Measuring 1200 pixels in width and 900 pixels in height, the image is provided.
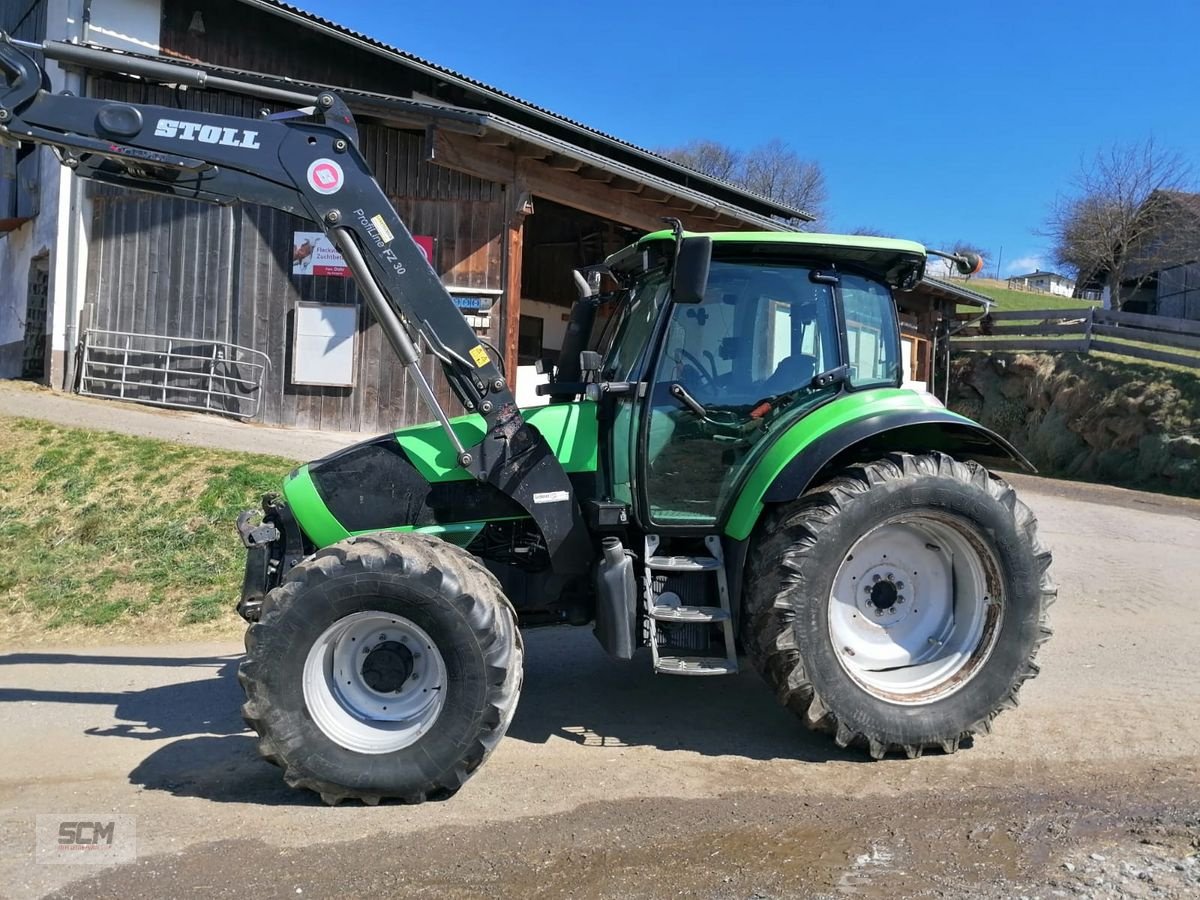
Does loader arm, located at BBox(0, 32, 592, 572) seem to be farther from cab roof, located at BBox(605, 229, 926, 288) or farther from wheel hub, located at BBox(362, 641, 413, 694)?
cab roof, located at BBox(605, 229, 926, 288)

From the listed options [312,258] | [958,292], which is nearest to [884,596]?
[312,258]

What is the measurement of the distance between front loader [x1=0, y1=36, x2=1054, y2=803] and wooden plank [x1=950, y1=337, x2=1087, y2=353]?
55.5 ft

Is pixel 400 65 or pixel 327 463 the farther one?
pixel 400 65

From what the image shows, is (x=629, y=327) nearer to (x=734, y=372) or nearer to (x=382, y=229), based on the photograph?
(x=734, y=372)

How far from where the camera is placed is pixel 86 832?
11.3ft

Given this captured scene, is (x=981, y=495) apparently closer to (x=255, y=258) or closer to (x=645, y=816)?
(x=645, y=816)

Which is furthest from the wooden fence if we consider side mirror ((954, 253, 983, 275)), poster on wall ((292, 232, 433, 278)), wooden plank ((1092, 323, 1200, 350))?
side mirror ((954, 253, 983, 275))

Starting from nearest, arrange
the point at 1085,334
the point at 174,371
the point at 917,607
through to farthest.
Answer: the point at 917,607 < the point at 174,371 < the point at 1085,334

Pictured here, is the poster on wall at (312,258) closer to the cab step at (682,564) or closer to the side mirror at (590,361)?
the side mirror at (590,361)

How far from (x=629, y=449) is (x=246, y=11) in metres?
11.6

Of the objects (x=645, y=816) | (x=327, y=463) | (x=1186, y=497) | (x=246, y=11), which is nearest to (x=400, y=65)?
(x=246, y=11)

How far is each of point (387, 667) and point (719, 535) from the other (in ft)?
5.46

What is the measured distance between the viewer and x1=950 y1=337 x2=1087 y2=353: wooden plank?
1952 cm

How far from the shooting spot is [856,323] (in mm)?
4656
